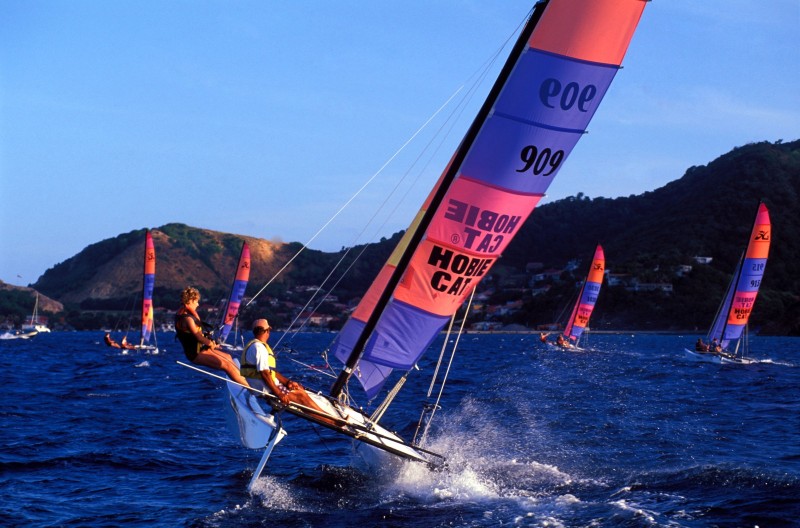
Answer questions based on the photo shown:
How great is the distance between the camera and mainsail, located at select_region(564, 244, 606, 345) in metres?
47.6

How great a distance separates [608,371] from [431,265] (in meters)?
21.5

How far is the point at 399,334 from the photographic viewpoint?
1119 centimetres

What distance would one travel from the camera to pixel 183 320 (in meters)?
9.67

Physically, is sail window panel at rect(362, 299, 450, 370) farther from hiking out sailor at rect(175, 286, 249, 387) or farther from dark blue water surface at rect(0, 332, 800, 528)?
hiking out sailor at rect(175, 286, 249, 387)

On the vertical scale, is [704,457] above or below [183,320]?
below

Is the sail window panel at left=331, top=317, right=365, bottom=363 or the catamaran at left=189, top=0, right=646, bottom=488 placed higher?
the catamaran at left=189, top=0, right=646, bottom=488

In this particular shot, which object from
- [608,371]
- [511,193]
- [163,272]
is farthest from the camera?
[163,272]

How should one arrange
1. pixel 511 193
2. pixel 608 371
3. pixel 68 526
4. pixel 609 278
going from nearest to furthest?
pixel 68 526 < pixel 511 193 < pixel 608 371 < pixel 609 278

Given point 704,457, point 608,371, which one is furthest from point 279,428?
point 608,371

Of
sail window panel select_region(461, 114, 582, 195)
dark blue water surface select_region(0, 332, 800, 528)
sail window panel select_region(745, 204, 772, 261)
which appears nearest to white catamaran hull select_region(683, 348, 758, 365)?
sail window panel select_region(745, 204, 772, 261)

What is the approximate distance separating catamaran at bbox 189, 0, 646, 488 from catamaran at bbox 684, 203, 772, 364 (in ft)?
81.1

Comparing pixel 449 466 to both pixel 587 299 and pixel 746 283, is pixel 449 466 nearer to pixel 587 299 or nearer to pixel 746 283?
pixel 746 283

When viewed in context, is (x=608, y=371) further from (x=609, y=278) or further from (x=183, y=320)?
(x=609, y=278)

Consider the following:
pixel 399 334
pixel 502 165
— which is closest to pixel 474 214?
pixel 502 165
